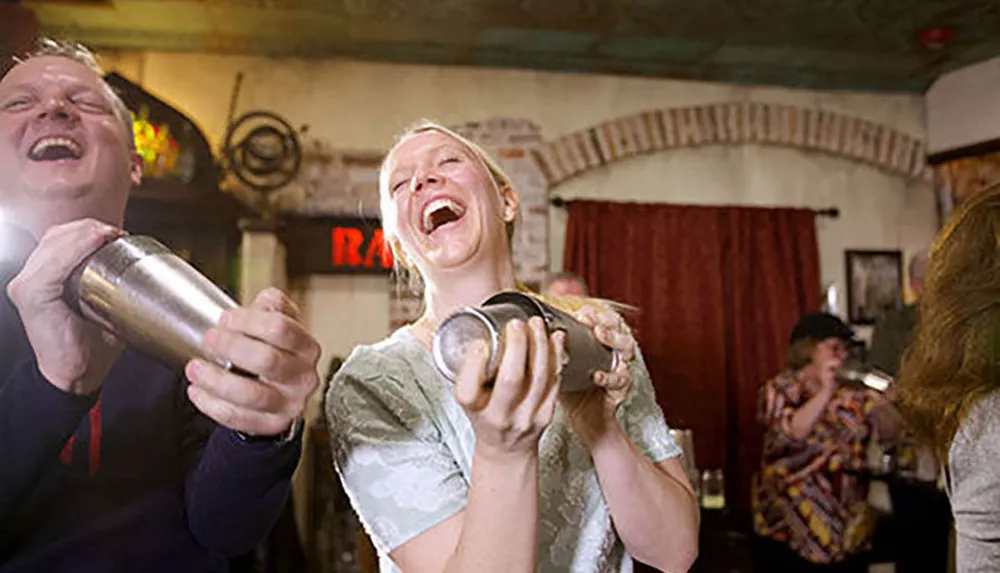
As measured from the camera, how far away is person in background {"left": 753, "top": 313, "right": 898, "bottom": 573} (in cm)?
243

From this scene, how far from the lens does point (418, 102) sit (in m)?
3.66

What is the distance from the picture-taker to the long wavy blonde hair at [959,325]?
113 centimetres

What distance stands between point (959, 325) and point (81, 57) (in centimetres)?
114

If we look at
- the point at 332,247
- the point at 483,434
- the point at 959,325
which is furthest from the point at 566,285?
the point at 483,434

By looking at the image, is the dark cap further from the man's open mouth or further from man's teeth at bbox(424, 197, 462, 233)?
the man's open mouth

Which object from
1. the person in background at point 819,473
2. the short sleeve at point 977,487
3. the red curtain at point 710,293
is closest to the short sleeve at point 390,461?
the short sleeve at point 977,487

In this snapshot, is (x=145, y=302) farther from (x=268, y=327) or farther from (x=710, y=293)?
(x=710, y=293)

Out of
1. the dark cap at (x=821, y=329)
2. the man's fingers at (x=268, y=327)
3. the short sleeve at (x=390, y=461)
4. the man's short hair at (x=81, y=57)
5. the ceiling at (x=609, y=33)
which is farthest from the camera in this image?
the ceiling at (x=609, y=33)

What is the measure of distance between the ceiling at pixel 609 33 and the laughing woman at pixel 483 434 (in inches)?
89.1

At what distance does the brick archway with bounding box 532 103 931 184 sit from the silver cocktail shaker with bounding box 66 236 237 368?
10.9 ft

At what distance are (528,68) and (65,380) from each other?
344cm

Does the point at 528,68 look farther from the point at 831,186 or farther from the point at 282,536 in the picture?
the point at 282,536

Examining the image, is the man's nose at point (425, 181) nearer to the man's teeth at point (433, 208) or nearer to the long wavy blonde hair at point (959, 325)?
the man's teeth at point (433, 208)

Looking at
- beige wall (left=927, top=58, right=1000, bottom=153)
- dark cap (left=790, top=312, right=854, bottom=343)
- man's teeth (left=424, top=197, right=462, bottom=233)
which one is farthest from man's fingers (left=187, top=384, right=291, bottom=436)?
dark cap (left=790, top=312, right=854, bottom=343)
